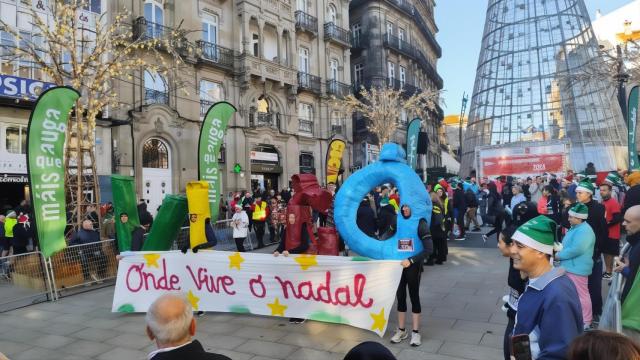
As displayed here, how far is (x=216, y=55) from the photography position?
2273 centimetres

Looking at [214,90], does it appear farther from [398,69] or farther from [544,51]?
[544,51]

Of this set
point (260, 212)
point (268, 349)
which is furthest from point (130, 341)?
point (260, 212)

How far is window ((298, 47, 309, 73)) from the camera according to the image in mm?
28031

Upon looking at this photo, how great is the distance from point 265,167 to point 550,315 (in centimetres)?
2369

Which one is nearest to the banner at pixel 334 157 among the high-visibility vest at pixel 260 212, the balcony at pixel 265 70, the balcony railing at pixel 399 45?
the high-visibility vest at pixel 260 212

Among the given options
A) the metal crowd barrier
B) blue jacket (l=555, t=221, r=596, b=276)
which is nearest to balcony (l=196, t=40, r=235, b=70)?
the metal crowd barrier

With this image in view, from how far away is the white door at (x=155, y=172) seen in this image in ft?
65.1

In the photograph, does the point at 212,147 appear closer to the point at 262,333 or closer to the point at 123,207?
the point at 123,207

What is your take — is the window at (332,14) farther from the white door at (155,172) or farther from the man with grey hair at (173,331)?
the man with grey hair at (173,331)

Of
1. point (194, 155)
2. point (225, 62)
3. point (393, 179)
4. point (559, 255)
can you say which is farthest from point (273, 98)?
point (559, 255)

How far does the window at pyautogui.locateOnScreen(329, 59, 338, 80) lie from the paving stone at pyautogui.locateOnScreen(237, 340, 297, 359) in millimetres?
26659

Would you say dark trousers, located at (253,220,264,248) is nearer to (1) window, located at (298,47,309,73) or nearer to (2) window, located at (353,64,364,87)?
(1) window, located at (298,47,309,73)

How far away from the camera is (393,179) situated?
19.5ft

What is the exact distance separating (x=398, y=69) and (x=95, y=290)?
3198 centimetres
